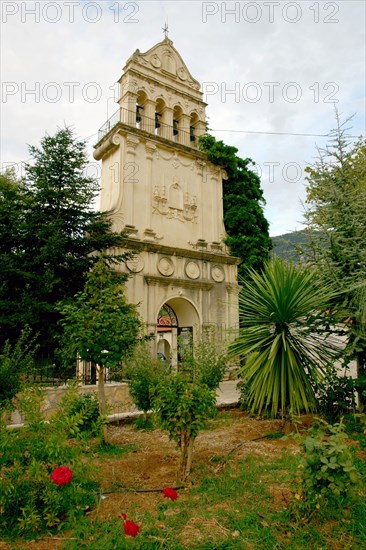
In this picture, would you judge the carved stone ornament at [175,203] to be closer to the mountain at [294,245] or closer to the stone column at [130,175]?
the stone column at [130,175]

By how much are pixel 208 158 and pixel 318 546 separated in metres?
15.4

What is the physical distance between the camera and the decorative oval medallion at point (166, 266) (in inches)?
541

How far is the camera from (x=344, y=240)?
625 centimetres

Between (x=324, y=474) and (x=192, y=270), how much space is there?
1215cm

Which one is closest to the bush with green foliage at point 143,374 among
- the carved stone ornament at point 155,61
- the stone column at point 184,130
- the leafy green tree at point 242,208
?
the leafy green tree at point 242,208

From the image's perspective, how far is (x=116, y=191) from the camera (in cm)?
1385

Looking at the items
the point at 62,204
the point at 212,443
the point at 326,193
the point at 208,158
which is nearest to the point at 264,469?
the point at 212,443

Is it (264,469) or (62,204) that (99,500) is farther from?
(62,204)

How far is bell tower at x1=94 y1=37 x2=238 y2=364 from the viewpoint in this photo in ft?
44.5

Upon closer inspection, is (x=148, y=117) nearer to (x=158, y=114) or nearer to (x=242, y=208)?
(x=158, y=114)

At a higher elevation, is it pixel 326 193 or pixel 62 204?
pixel 62 204

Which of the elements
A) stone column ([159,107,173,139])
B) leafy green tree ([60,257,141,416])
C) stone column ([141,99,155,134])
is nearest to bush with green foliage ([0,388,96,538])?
leafy green tree ([60,257,141,416])

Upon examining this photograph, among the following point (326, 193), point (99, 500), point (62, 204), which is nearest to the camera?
point (99, 500)

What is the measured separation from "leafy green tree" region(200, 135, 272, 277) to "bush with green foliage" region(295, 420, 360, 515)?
12702mm
